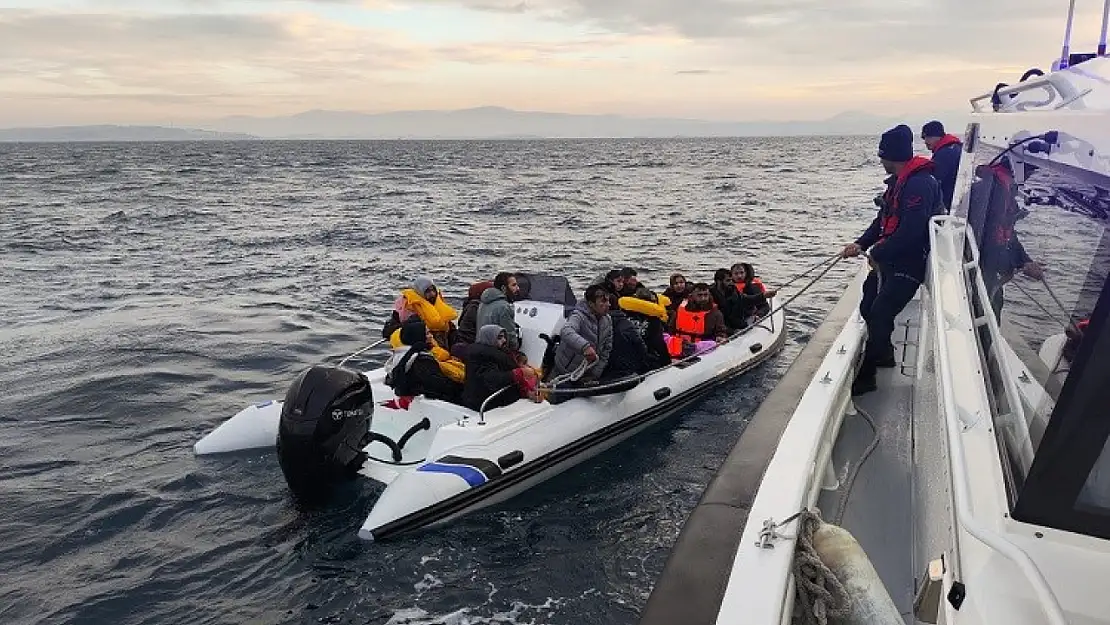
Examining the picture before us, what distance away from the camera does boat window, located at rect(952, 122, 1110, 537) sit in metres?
1.85

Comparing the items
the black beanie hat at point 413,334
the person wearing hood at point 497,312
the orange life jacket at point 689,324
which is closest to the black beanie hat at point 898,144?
the person wearing hood at point 497,312

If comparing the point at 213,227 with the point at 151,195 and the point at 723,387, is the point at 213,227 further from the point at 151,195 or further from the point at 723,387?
the point at 723,387

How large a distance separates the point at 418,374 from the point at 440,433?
99 cm

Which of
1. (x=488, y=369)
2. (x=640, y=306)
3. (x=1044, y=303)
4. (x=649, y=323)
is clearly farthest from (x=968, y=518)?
(x=649, y=323)

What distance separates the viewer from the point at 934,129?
28.8 feet

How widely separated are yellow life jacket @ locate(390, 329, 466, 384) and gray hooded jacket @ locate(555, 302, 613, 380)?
3.11 feet

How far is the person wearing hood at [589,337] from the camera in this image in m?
7.56

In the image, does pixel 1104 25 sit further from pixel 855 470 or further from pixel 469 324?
pixel 469 324

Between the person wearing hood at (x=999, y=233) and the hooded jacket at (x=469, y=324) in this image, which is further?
the hooded jacket at (x=469, y=324)

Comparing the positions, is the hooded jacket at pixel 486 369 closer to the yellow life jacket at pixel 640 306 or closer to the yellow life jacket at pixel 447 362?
the yellow life jacket at pixel 447 362

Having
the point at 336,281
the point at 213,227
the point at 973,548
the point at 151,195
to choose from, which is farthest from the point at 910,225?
the point at 151,195

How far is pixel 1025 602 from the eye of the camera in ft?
6.27

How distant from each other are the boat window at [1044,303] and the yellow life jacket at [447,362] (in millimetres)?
4751

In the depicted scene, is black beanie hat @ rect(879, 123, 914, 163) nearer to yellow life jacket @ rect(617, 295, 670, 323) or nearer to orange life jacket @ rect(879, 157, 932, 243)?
orange life jacket @ rect(879, 157, 932, 243)
